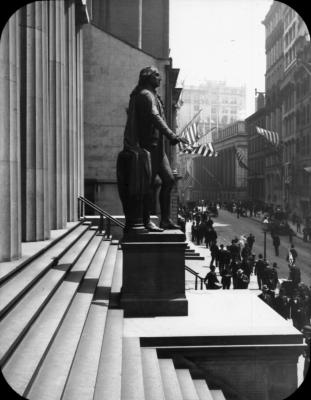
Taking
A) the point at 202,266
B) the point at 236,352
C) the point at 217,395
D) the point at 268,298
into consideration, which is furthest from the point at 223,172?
the point at 217,395

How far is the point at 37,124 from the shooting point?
1169 cm

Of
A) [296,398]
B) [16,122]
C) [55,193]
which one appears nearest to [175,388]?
[296,398]

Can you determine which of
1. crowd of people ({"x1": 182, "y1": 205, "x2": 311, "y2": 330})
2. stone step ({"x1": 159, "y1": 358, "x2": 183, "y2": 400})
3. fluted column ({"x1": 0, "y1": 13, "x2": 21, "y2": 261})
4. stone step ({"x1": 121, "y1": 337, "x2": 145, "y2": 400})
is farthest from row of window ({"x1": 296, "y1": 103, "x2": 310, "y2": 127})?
stone step ({"x1": 121, "y1": 337, "x2": 145, "y2": 400})

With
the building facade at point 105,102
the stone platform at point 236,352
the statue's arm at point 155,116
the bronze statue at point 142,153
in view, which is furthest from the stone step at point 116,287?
the building facade at point 105,102

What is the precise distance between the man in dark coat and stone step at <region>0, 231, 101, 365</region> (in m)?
1.99

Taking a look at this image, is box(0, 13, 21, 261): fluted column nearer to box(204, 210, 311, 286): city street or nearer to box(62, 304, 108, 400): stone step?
box(62, 304, 108, 400): stone step

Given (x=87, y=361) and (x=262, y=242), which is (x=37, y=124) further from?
(x=262, y=242)

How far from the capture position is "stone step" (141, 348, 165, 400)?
19.1 feet

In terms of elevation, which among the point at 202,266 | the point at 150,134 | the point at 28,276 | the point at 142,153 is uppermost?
the point at 150,134

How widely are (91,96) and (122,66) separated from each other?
2.23 meters

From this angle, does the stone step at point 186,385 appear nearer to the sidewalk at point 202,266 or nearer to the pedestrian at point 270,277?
the pedestrian at point 270,277

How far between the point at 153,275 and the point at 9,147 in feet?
11.6

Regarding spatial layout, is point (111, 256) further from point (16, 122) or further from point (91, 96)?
point (91, 96)

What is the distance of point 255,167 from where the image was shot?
55344mm
